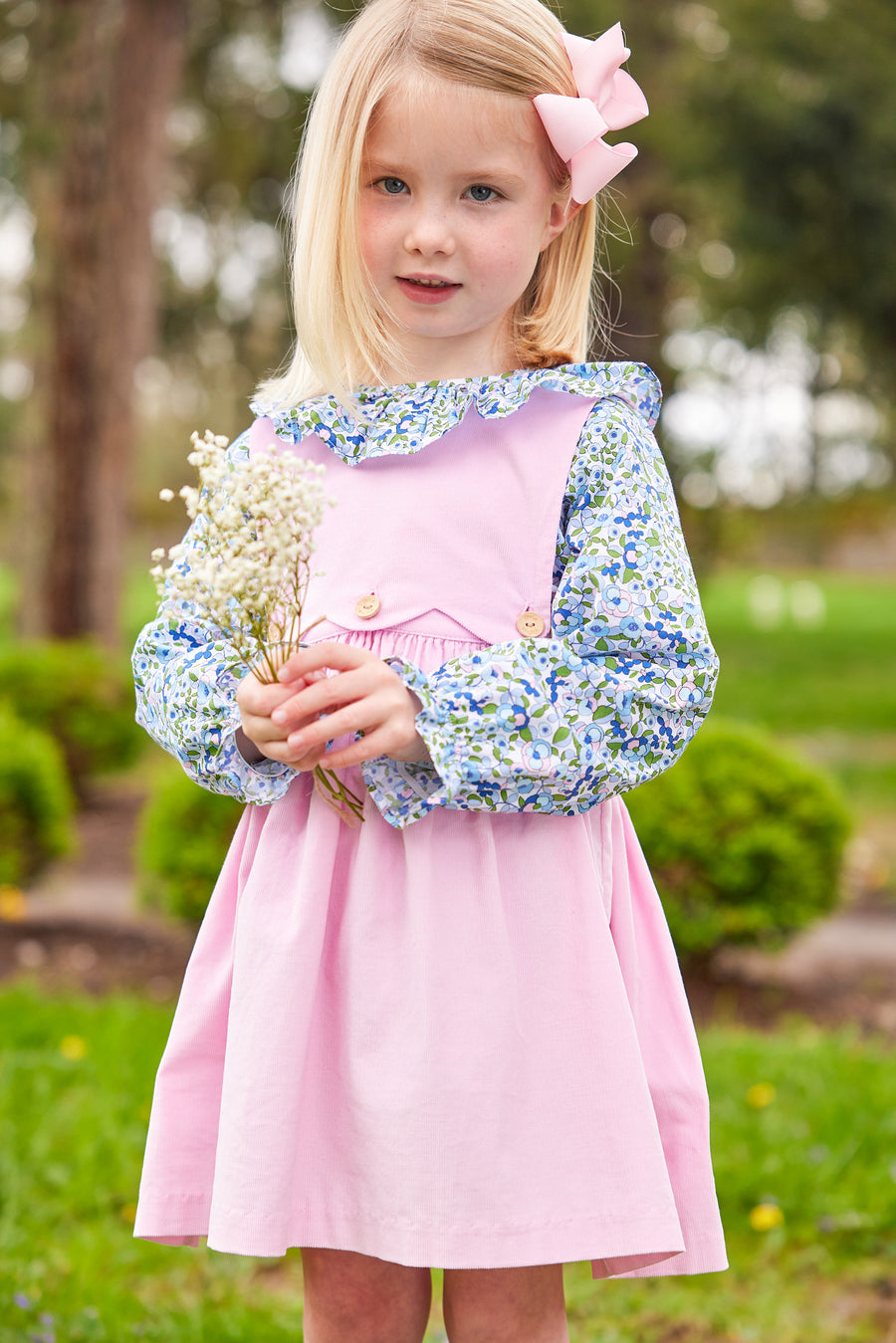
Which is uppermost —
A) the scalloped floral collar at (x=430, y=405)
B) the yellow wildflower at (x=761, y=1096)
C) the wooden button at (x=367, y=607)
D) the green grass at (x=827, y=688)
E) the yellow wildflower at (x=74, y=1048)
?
the green grass at (x=827, y=688)

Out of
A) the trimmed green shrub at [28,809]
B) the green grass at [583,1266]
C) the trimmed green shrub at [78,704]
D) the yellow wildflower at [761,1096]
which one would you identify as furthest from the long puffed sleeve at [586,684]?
the trimmed green shrub at [78,704]

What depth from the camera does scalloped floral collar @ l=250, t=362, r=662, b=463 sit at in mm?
1705

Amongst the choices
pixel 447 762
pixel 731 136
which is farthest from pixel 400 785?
pixel 731 136

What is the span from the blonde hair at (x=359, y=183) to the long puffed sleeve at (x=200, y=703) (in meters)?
0.22

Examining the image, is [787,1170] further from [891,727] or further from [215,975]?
[891,727]

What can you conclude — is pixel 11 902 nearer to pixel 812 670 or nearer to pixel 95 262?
pixel 95 262

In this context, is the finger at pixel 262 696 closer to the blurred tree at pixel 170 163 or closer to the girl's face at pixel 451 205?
the girl's face at pixel 451 205

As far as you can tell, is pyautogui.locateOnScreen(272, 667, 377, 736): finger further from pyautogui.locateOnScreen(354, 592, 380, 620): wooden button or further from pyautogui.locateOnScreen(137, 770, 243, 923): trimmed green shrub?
pyautogui.locateOnScreen(137, 770, 243, 923): trimmed green shrub

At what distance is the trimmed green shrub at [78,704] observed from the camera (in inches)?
307

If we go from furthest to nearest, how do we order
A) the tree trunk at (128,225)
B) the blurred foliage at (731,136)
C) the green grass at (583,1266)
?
the blurred foliage at (731,136)
the tree trunk at (128,225)
the green grass at (583,1266)

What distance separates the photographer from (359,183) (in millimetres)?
1693

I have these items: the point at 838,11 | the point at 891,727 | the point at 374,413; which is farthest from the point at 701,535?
the point at 374,413

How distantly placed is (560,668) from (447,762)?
189 millimetres

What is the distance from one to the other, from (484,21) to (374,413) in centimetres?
50
